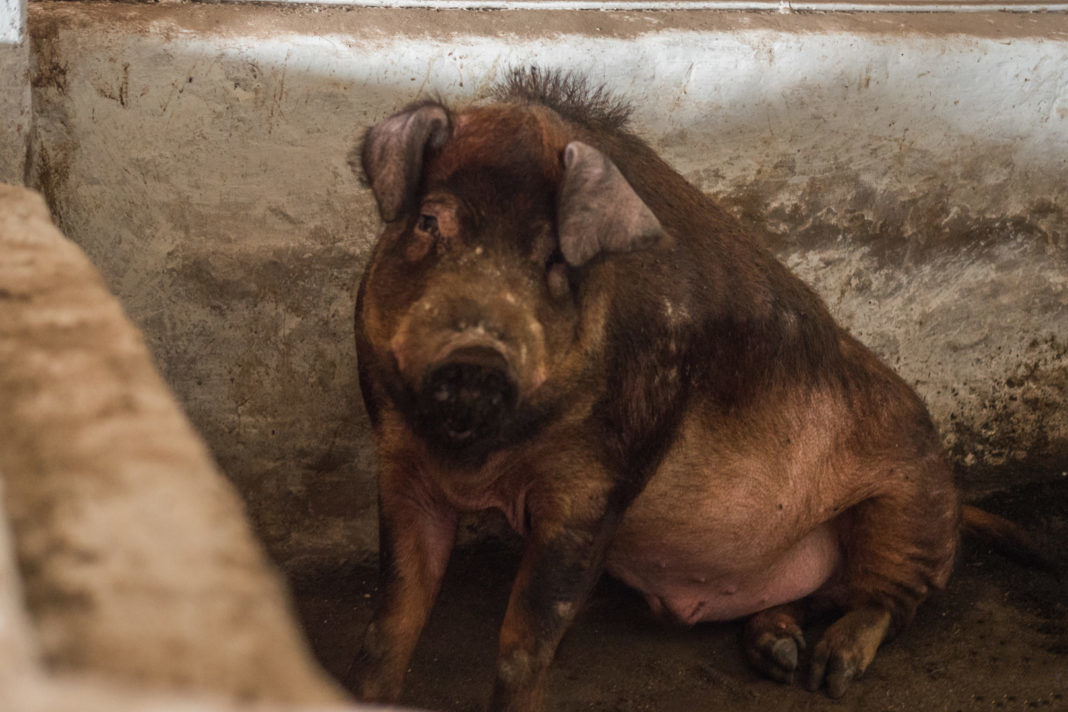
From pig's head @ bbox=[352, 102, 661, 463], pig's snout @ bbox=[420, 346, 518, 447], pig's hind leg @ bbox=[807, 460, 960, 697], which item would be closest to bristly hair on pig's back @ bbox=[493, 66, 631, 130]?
pig's head @ bbox=[352, 102, 661, 463]

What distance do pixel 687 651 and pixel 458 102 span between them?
1.78 m

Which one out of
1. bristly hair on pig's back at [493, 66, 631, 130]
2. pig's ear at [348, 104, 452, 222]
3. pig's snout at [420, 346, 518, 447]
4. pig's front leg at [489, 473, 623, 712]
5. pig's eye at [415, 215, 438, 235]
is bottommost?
pig's front leg at [489, 473, 623, 712]

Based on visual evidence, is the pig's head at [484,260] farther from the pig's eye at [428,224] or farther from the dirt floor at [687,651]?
the dirt floor at [687,651]

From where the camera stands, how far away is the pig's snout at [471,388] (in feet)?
7.19

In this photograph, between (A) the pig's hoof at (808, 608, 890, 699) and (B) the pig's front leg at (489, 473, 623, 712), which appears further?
(A) the pig's hoof at (808, 608, 890, 699)

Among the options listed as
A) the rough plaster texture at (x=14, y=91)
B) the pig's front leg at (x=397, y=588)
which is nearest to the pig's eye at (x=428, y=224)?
the pig's front leg at (x=397, y=588)

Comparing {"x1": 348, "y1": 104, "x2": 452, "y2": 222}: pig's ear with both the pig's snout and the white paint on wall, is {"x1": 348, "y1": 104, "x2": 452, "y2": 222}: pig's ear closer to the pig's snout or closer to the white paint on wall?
the pig's snout

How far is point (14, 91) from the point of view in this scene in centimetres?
290

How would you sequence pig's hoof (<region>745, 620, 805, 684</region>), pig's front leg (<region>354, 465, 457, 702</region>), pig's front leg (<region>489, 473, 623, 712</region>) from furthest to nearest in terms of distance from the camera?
1. pig's hoof (<region>745, 620, 805, 684</region>)
2. pig's front leg (<region>354, 465, 457, 702</region>)
3. pig's front leg (<region>489, 473, 623, 712</region>)

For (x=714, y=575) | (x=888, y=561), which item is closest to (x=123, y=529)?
(x=714, y=575)

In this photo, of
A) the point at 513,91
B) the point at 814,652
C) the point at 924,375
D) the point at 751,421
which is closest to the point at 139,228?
the point at 513,91

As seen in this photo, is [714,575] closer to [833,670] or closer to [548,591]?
[833,670]

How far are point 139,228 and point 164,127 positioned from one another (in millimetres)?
293

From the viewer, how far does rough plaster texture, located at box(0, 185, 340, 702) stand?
100 cm
